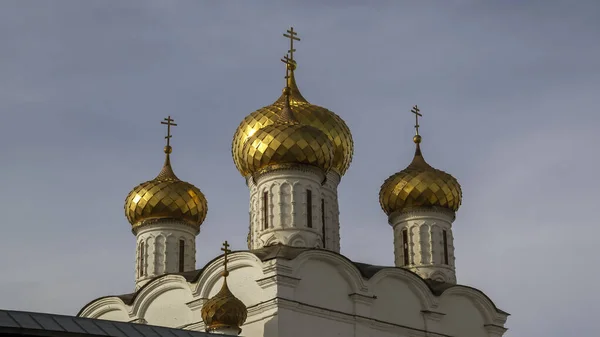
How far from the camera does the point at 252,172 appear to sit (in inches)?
854

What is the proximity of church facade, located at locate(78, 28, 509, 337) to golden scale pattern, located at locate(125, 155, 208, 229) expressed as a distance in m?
0.02

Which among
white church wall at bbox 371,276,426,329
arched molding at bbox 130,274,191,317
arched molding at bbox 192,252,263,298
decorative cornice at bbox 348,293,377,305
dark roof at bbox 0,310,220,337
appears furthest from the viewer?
arched molding at bbox 130,274,191,317

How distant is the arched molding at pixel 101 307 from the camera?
2195cm

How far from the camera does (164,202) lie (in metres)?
23.1

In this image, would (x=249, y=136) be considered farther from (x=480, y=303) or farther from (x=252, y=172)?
(x=480, y=303)

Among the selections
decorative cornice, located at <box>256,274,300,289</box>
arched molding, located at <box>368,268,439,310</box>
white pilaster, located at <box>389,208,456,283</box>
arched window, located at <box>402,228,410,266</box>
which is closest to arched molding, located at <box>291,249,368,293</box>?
decorative cornice, located at <box>256,274,300,289</box>

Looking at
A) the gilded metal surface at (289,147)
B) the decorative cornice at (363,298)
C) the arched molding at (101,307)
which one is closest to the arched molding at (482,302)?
the decorative cornice at (363,298)

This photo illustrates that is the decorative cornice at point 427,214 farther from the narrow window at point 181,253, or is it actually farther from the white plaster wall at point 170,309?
the white plaster wall at point 170,309

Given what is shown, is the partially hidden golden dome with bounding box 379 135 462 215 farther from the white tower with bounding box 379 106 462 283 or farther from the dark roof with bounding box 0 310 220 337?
the dark roof with bounding box 0 310 220 337

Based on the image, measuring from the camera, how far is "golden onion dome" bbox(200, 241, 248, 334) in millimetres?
18828

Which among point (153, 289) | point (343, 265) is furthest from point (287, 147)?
point (153, 289)

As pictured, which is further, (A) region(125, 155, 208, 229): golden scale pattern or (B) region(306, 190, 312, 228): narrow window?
(A) region(125, 155, 208, 229): golden scale pattern

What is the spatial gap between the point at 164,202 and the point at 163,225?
0.39 m

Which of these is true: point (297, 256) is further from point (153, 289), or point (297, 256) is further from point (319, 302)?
point (153, 289)
